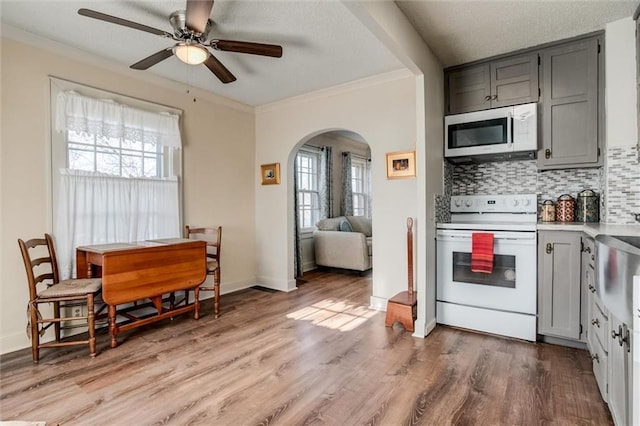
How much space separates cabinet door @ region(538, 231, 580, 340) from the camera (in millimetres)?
2328

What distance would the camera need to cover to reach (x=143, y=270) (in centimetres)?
264

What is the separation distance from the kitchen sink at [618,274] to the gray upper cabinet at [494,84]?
179 centimetres

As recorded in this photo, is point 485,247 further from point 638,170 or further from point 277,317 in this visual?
point 277,317

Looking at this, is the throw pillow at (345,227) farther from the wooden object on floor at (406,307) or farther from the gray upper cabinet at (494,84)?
the gray upper cabinet at (494,84)

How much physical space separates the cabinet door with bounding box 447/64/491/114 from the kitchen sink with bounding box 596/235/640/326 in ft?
6.16

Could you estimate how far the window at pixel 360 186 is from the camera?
6935 millimetres

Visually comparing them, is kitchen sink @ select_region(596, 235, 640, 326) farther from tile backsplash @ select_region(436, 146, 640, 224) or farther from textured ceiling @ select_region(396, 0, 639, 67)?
textured ceiling @ select_region(396, 0, 639, 67)

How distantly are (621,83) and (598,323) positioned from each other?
180 cm

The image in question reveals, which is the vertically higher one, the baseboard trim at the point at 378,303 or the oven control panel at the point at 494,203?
the oven control panel at the point at 494,203

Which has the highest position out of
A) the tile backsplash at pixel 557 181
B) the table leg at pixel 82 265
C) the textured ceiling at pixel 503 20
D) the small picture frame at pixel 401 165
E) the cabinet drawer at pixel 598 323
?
the textured ceiling at pixel 503 20


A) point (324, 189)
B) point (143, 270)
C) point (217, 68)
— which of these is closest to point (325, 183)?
point (324, 189)

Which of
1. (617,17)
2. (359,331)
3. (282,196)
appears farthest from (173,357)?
(617,17)

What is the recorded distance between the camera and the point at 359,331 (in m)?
2.80

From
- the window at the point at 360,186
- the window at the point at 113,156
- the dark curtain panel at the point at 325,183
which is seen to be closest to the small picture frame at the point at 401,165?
the window at the point at 113,156
